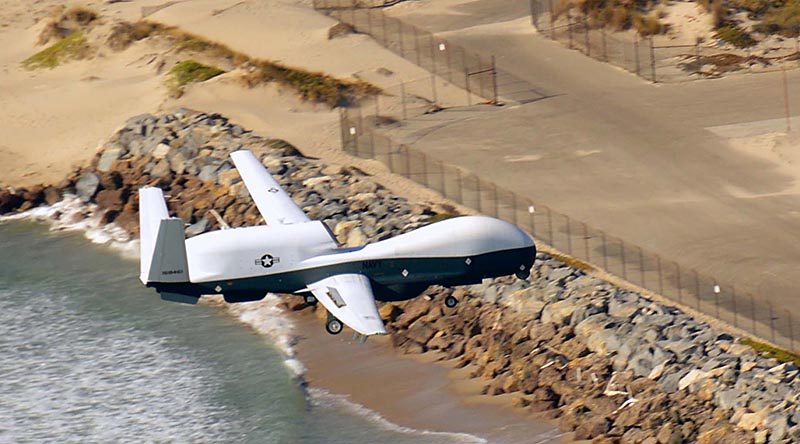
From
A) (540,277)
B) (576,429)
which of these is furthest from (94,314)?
(576,429)

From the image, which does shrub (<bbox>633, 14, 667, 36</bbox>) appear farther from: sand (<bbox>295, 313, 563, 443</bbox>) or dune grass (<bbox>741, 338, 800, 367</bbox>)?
dune grass (<bbox>741, 338, 800, 367</bbox>)

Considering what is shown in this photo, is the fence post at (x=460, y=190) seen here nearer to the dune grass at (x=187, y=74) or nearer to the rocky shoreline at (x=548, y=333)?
the rocky shoreline at (x=548, y=333)

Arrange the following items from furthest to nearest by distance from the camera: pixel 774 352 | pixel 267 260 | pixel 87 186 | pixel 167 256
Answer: pixel 87 186
pixel 774 352
pixel 267 260
pixel 167 256

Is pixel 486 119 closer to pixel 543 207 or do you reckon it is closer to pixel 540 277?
pixel 543 207

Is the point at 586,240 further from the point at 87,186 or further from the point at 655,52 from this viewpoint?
the point at 655,52

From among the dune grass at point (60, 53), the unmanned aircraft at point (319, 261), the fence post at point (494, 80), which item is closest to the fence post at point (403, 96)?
the fence post at point (494, 80)

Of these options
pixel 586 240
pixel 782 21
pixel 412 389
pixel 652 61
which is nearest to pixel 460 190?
pixel 586 240

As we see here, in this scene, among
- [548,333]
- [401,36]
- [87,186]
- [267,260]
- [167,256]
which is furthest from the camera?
[401,36]
